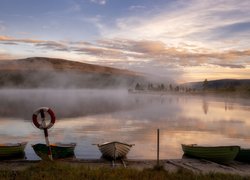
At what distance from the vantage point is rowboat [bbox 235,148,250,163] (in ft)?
68.5

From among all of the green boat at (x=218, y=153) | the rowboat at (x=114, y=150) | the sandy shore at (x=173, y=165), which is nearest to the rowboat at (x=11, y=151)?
the sandy shore at (x=173, y=165)

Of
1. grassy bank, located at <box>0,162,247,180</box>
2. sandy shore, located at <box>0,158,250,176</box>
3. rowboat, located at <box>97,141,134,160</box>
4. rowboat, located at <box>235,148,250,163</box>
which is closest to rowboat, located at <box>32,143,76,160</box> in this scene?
sandy shore, located at <box>0,158,250,176</box>

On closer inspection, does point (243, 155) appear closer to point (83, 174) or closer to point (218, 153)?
point (218, 153)

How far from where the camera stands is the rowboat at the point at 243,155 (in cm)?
2089

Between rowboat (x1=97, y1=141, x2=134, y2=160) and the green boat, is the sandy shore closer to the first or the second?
the green boat

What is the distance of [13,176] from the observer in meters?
13.7

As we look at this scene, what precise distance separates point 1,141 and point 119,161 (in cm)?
1139

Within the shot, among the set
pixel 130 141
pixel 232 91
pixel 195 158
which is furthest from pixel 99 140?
pixel 232 91

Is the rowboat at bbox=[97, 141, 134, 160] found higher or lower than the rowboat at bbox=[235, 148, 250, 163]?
higher

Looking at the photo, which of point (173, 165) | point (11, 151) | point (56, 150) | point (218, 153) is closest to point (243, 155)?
point (218, 153)

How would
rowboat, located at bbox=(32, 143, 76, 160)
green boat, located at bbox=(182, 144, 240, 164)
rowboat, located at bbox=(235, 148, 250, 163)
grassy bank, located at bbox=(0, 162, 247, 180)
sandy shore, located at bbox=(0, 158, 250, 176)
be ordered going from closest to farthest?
grassy bank, located at bbox=(0, 162, 247, 180)
sandy shore, located at bbox=(0, 158, 250, 176)
green boat, located at bbox=(182, 144, 240, 164)
rowboat, located at bbox=(32, 143, 76, 160)
rowboat, located at bbox=(235, 148, 250, 163)

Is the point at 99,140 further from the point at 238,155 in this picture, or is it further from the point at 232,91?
the point at 232,91

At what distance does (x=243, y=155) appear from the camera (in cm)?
2102

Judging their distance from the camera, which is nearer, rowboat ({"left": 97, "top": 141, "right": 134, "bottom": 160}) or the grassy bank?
the grassy bank
